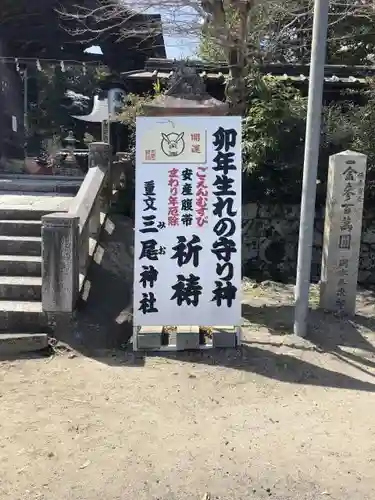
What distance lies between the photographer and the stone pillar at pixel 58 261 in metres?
5.11

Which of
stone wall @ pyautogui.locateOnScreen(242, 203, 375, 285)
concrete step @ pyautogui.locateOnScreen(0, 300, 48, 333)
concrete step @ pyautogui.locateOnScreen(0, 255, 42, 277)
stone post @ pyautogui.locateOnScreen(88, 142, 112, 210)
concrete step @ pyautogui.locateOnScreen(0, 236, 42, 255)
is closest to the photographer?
concrete step @ pyautogui.locateOnScreen(0, 300, 48, 333)

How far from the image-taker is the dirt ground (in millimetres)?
3191

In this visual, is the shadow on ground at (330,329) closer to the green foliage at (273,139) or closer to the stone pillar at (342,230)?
the stone pillar at (342,230)

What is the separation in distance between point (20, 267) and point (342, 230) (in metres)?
3.66

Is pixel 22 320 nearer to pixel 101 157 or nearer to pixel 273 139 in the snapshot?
pixel 101 157

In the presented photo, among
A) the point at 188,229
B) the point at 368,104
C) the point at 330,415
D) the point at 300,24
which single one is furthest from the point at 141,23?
the point at 330,415

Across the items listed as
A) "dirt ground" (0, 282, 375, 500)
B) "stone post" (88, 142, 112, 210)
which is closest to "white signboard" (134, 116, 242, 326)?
"dirt ground" (0, 282, 375, 500)

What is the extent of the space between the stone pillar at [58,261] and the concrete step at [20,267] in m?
0.76

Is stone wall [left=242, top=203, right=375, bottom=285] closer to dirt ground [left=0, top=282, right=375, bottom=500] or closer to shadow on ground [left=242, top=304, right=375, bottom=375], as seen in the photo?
shadow on ground [left=242, top=304, right=375, bottom=375]

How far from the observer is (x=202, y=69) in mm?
10820

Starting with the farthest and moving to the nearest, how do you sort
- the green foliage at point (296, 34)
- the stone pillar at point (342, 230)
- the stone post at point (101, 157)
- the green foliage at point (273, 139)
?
1. the green foliage at point (273, 139)
2. the stone post at point (101, 157)
3. the green foliage at point (296, 34)
4. the stone pillar at point (342, 230)

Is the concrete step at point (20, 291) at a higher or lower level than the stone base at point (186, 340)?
higher

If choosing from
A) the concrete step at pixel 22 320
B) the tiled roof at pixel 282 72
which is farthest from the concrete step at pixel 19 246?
the tiled roof at pixel 282 72

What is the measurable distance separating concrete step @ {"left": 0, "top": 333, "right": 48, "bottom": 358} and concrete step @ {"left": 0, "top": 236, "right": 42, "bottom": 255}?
138cm
